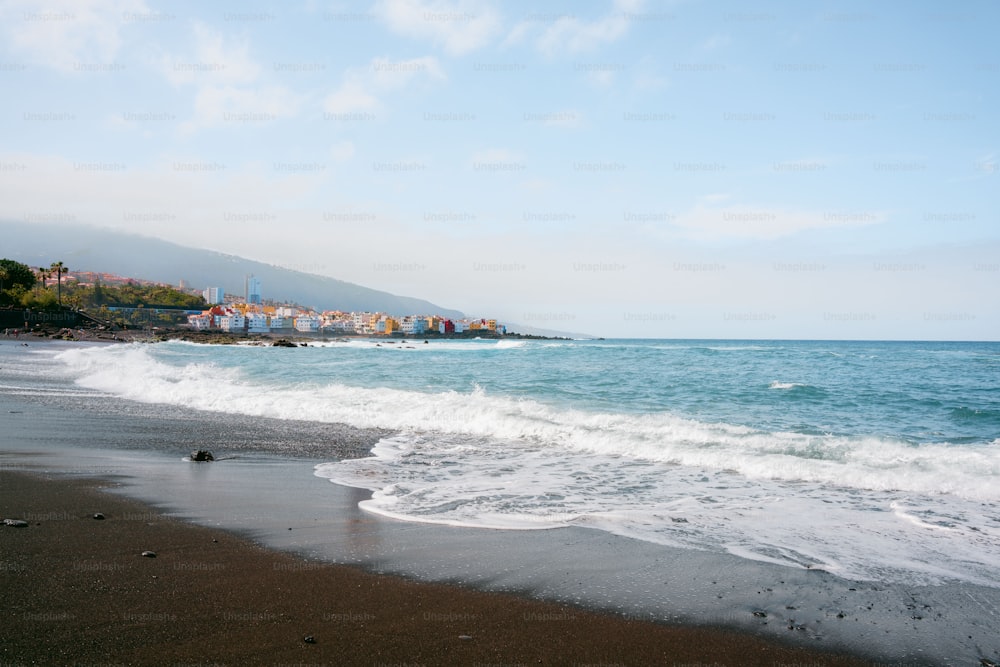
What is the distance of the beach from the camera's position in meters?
3.49

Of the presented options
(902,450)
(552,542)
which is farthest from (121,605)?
(902,450)

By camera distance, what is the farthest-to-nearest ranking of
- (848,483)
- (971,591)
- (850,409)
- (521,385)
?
(521,385), (850,409), (848,483), (971,591)

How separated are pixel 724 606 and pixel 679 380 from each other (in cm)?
2062

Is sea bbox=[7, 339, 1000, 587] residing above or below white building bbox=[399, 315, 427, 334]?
below

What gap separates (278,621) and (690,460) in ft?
27.5

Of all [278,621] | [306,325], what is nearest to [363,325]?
[306,325]

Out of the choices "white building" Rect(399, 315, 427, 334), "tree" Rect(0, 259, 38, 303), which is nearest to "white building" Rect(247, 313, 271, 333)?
"white building" Rect(399, 315, 427, 334)

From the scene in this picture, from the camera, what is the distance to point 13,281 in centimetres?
10594

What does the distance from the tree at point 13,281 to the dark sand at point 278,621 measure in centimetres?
12353

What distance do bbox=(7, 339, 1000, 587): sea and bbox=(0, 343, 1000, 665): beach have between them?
23.1 inches

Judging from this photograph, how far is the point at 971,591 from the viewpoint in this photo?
16.0ft

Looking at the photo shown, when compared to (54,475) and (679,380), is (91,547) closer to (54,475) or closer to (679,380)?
(54,475)

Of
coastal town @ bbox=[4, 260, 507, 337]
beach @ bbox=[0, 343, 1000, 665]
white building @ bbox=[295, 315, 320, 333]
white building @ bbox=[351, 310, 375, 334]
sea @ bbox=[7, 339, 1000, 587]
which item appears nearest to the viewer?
beach @ bbox=[0, 343, 1000, 665]

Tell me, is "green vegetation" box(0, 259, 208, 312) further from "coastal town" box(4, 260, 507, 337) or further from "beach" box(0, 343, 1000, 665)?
"beach" box(0, 343, 1000, 665)
